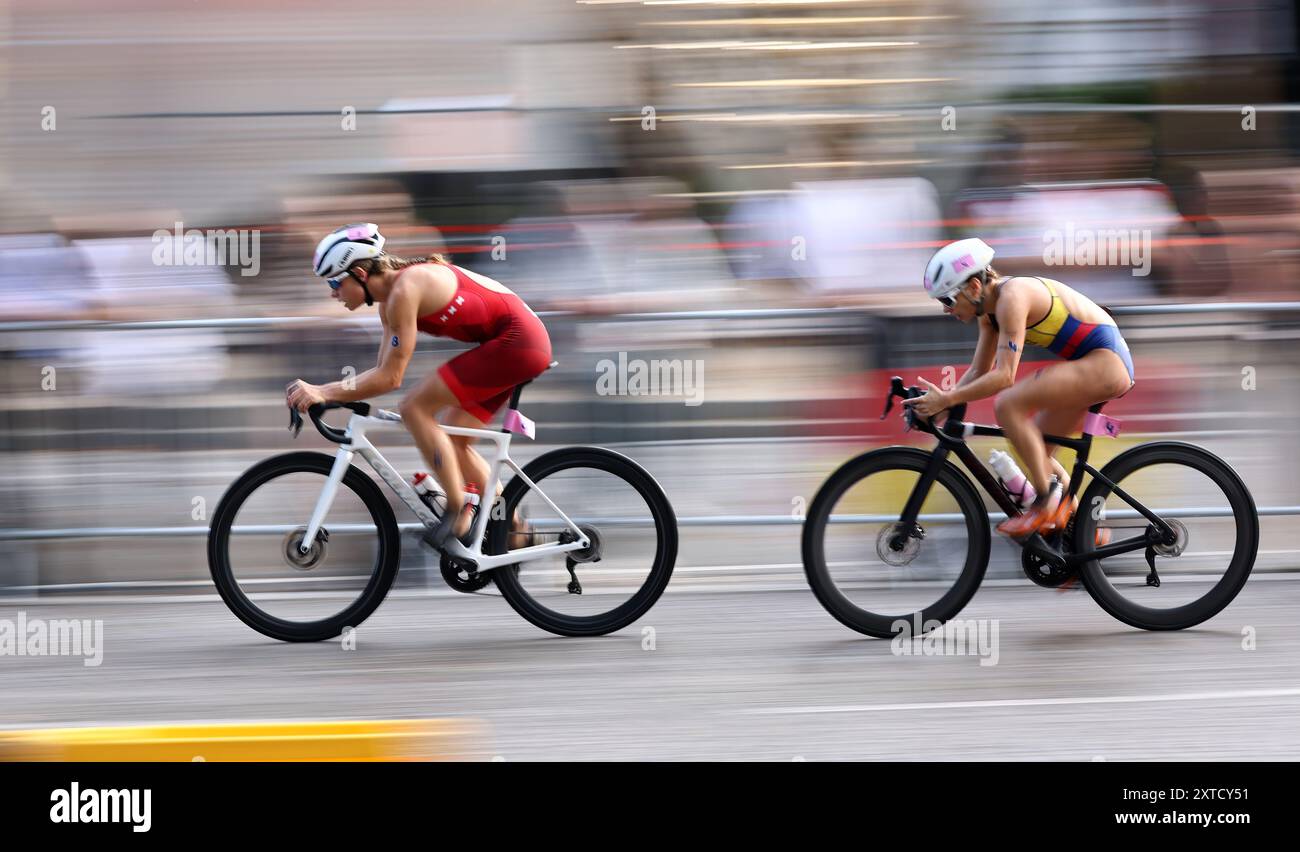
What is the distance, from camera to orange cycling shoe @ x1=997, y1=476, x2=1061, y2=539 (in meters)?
5.98

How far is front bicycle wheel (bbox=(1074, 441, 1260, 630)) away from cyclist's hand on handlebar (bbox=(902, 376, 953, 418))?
0.68 metres

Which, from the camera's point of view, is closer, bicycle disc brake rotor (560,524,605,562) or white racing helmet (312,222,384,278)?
white racing helmet (312,222,384,278)

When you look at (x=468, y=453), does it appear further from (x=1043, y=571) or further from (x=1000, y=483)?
(x=1043, y=571)

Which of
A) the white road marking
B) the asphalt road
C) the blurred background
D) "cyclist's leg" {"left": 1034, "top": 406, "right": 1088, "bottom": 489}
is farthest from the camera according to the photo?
the blurred background

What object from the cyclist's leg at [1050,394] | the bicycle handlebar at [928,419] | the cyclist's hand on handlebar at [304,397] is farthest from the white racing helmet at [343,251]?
the cyclist's leg at [1050,394]

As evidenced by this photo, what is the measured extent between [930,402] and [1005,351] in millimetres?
343

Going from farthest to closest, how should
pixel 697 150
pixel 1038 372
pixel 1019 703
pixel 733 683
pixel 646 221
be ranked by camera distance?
pixel 697 150
pixel 646 221
pixel 1038 372
pixel 733 683
pixel 1019 703

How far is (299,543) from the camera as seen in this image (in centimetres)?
600

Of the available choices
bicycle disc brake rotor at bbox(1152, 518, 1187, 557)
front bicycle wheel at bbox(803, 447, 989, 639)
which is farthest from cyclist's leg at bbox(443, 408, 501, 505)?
bicycle disc brake rotor at bbox(1152, 518, 1187, 557)

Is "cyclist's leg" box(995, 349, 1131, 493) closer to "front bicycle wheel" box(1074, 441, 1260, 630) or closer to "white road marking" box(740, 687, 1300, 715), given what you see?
"front bicycle wheel" box(1074, 441, 1260, 630)

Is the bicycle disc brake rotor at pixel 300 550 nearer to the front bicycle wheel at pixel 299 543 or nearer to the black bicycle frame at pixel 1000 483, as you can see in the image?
the front bicycle wheel at pixel 299 543

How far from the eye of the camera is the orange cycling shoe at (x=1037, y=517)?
598 cm

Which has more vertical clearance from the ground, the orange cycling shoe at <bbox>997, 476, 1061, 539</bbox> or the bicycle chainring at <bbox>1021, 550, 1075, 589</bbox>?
the orange cycling shoe at <bbox>997, 476, 1061, 539</bbox>

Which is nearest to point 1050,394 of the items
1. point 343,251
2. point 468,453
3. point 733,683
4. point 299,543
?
point 733,683
